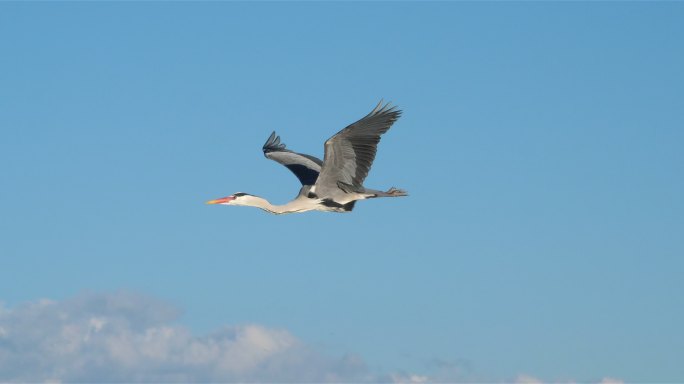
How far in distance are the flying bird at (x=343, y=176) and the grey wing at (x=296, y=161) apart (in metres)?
0.20

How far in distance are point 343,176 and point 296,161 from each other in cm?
673

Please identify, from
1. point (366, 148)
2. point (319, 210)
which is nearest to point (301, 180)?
point (319, 210)

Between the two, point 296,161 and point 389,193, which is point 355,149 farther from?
point 296,161

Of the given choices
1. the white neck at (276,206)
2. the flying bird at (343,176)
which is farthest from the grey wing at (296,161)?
the white neck at (276,206)

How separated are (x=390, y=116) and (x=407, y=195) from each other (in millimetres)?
3574

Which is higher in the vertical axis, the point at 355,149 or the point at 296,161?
the point at 296,161

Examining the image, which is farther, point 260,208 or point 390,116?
point 260,208

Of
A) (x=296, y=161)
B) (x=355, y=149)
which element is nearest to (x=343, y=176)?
(x=355, y=149)

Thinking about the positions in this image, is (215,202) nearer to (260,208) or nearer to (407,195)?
(260,208)

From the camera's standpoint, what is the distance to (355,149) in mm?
36562

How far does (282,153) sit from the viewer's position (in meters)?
44.9

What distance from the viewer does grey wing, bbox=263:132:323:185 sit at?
42.1 metres

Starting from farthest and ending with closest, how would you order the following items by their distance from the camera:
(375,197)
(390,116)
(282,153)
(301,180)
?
(282,153) < (301,180) < (375,197) < (390,116)

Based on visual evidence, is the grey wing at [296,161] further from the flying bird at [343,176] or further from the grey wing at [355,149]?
the grey wing at [355,149]
